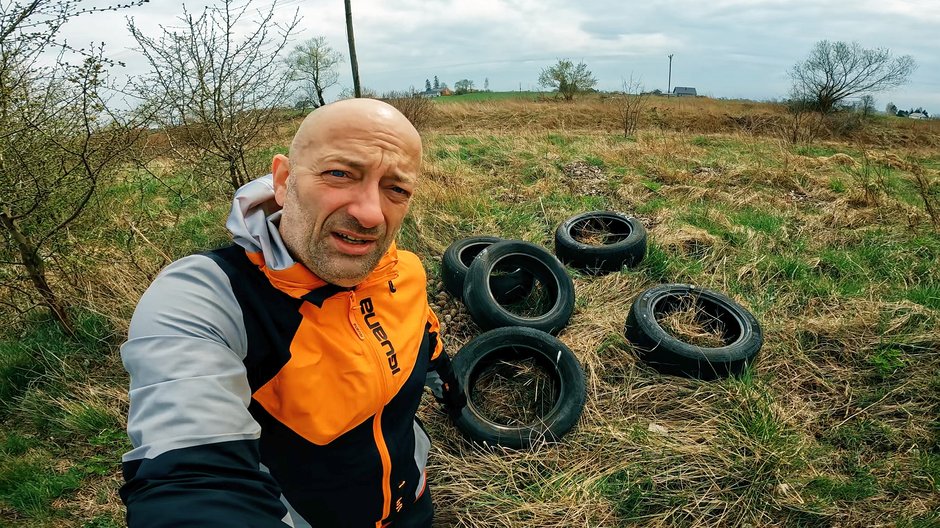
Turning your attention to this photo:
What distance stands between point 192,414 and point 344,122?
98 centimetres

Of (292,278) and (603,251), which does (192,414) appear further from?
(603,251)

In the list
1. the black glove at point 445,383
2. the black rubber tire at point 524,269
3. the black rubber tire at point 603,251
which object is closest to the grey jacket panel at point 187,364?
the black glove at point 445,383

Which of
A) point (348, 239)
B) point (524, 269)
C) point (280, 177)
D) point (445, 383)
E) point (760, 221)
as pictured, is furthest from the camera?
point (760, 221)

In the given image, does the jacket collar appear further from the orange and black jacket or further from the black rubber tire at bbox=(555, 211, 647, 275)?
the black rubber tire at bbox=(555, 211, 647, 275)

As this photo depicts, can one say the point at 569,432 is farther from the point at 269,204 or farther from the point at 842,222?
the point at 842,222

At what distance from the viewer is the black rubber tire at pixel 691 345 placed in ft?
12.3

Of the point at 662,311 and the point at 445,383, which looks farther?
the point at 662,311

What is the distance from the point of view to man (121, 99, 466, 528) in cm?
114

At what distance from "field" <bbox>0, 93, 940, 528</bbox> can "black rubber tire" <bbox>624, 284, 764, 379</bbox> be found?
0.12 metres

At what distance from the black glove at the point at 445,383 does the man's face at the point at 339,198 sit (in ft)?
3.38

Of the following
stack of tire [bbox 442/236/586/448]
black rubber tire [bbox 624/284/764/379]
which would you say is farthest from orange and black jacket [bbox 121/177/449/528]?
black rubber tire [bbox 624/284/764/379]

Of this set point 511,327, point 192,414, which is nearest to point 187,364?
point 192,414

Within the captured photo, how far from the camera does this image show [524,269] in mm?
4668

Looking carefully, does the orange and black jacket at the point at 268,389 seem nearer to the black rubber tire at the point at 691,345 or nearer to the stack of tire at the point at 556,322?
the stack of tire at the point at 556,322
